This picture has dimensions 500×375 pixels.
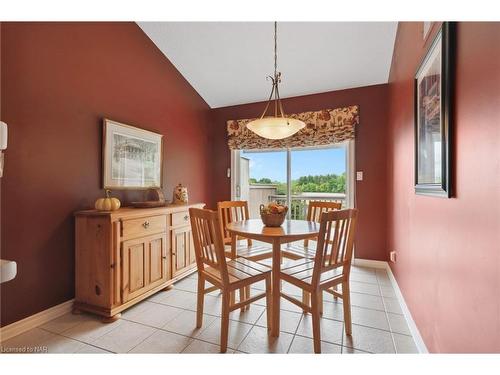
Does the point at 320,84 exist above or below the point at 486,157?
above

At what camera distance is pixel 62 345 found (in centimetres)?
160

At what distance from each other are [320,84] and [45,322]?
3714 millimetres

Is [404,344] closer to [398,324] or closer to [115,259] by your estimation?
[398,324]

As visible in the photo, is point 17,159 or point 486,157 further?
point 17,159

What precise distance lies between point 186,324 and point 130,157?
1.75 meters

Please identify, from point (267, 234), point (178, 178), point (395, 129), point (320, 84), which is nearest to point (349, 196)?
point (395, 129)

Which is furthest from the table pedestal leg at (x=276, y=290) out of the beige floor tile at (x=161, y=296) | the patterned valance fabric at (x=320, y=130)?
the patterned valance fabric at (x=320, y=130)

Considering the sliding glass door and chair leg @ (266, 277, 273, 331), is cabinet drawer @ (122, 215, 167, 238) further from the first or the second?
the sliding glass door

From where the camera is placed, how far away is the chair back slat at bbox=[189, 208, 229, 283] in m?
1.50

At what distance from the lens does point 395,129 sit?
2.51 meters

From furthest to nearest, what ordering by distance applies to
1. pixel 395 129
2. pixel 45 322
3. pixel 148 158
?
pixel 148 158
pixel 395 129
pixel 45 322

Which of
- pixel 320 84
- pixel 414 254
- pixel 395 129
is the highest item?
pixel 320 84

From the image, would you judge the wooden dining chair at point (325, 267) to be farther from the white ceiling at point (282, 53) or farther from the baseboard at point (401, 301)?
the white ceiling at point (282, 53)
